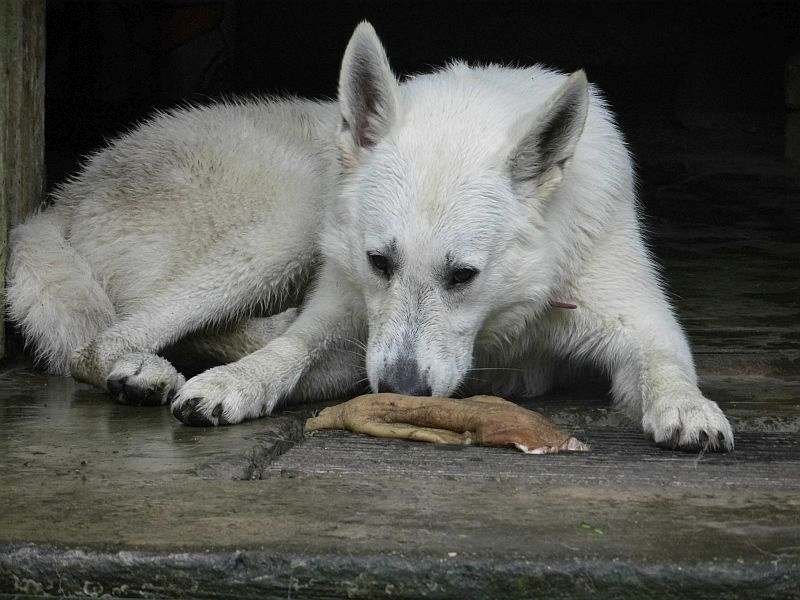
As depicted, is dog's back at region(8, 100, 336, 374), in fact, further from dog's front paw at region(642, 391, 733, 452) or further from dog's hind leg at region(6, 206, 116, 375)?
dog's front paw at region(642, 391, 733, 452)

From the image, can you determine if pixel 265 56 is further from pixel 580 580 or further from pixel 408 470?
pixel 580 580

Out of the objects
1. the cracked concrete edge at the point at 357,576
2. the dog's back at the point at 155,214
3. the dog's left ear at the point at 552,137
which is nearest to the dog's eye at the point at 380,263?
the dog's left ear at the point at 552,137

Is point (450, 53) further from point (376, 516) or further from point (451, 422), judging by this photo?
point (376, 516)

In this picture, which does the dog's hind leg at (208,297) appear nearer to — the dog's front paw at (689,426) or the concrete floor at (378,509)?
the concrete floor at (378,509)

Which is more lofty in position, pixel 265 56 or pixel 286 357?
pixel 265 56

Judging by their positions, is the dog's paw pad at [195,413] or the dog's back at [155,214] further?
the dog's back at [155,214]

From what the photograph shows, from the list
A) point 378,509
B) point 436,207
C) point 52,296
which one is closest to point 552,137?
point 436,207

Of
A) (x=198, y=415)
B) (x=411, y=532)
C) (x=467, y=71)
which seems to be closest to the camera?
(x=411, y=532)

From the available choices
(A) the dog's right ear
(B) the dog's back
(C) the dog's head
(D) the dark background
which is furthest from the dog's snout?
(D) the dark background

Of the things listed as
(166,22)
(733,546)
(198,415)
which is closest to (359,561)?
(733,546)
